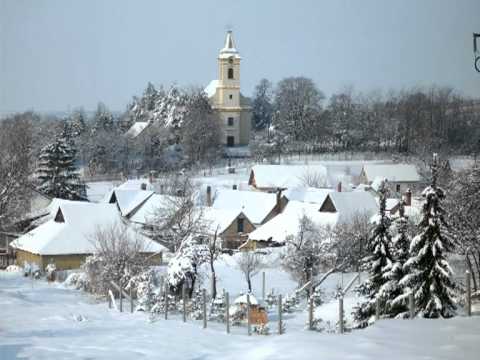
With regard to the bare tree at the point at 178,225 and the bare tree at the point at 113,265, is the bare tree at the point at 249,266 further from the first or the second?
the bare tree at the point at 113,265

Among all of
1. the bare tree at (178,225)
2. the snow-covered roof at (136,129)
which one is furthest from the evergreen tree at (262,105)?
the bare tree at (178,225)

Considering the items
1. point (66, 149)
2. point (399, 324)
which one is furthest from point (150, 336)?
point (66, 149)

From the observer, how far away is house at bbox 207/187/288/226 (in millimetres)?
39781

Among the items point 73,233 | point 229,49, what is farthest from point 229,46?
point 73,233

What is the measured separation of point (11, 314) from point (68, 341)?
348cm

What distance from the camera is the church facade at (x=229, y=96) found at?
75.6 m

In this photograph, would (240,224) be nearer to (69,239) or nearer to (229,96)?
(69,239)

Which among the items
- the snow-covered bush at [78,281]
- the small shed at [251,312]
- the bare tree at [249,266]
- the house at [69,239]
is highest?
the house at [69,239]

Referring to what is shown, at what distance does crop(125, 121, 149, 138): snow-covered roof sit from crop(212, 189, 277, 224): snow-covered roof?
36.9 metres

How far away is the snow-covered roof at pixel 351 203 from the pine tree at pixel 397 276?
62.7 feet

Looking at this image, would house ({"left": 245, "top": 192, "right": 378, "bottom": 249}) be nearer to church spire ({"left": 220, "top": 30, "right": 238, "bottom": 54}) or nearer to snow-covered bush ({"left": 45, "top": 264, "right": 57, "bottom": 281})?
snow-covered bush ({"left": 45, "top": 264, "right": 57, "bottom": 281})

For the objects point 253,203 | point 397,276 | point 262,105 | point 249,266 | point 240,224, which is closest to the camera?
point 397,276

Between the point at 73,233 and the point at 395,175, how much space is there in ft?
103

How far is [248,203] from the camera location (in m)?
40.9
